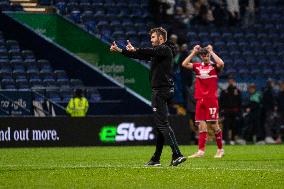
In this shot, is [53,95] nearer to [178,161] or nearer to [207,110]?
[207,110]

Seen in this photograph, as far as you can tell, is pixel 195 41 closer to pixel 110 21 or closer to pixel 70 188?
pixel 110 21

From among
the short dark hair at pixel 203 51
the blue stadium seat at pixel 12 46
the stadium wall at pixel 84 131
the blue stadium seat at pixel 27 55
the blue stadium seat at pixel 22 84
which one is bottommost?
the stadium wall at pixel 84 131

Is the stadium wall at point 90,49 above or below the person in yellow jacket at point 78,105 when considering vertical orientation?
above

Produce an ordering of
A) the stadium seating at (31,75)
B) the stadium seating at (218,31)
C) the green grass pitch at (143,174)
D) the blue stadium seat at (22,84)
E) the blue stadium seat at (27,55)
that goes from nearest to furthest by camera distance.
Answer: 1. the green grass pitch at (143,174)
2. the stadium seating at (31,75)
3. the blue stadium seat at (22,84)
4. the blue stadium seat at (27,55)
5. the stadium seating at (218,31)

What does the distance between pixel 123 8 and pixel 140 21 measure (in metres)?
0.82

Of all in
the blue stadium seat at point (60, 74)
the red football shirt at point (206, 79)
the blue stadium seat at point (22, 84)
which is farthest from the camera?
the blue stadium seat at point (60, 74)

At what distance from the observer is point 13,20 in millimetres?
30578

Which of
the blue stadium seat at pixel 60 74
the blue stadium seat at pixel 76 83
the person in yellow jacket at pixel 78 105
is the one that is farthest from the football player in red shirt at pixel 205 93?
the blue stadium seat at pixel 60 74

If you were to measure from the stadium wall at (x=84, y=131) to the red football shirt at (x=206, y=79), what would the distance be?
24.3ft

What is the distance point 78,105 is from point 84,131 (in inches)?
53.4

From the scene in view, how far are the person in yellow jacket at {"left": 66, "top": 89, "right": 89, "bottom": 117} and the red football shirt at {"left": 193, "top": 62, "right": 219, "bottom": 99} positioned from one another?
27.7 ft

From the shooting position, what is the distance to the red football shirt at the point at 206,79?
19.5 meters

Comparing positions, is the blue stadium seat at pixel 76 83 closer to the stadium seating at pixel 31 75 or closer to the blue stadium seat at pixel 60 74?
the stadium seating at pixel 31 75

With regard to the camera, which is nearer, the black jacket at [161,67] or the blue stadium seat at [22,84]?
the black jacket at [161,67]
